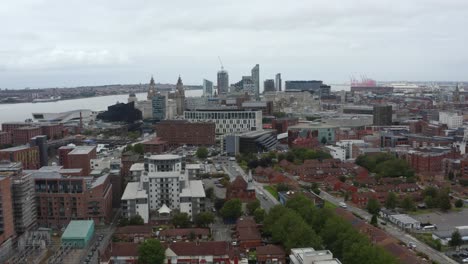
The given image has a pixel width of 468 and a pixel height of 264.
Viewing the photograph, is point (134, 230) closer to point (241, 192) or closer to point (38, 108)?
point (241, 192)

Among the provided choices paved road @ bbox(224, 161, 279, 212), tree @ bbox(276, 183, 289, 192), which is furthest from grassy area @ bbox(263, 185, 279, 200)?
tree @ bbox(276, 183, 289, 192)

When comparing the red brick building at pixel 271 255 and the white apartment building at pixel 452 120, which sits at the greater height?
the white apartment building at pixel 452 120

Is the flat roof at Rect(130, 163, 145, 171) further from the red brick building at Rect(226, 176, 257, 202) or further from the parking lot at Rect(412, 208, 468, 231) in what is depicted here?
the parking lot at Rect(412, 208, 468, 231)

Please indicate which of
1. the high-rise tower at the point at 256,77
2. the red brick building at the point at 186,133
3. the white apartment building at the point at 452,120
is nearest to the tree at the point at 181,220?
the red brick building at the point at 186,133

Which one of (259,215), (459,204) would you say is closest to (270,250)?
(259,215)

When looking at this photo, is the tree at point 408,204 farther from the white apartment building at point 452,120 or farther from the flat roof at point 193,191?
the white apartment building at point 452,120

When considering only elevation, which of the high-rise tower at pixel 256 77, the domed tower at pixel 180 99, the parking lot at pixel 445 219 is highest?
the high-rise tower at pixel 256 77

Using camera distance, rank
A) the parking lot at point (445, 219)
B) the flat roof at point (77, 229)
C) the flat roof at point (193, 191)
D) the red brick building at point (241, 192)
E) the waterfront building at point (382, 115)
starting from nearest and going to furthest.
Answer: the flat roof at point (77, 229)
the parking lot at point (445, 219)
the flat roof at point (193, 191)
the red brick building at point (241, 192)
the waterfront building at point (382, 115)
